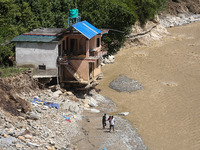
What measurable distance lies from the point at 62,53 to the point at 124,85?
981cm

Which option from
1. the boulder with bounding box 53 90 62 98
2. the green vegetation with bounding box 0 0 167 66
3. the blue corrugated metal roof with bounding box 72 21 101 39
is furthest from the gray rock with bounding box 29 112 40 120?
the green vegetation with bounding box 0 0 167 66

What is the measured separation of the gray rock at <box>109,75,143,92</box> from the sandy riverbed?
0.82 m

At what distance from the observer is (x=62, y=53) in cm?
3253

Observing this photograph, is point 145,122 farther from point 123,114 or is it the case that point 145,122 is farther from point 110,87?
point 110,87

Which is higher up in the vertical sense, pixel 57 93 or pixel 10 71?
pixel 10 71

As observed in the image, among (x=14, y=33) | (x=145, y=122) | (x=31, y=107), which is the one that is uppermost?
(x=14, y=33)

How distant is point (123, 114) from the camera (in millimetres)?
30531

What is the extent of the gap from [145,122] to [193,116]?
17.2ft

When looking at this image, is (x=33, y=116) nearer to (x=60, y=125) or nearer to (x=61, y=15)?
(x=60, y=125)

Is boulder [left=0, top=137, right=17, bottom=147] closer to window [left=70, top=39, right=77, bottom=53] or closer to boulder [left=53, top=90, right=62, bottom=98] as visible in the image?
boulder [left=53, top=90, right=62, bottom=98]

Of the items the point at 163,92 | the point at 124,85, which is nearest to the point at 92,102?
the point at 124,85

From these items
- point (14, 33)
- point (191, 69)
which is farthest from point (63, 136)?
point (191, 69)

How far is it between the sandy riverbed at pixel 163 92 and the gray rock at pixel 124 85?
82 centimetres

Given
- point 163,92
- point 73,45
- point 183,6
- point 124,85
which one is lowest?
point 163,92
